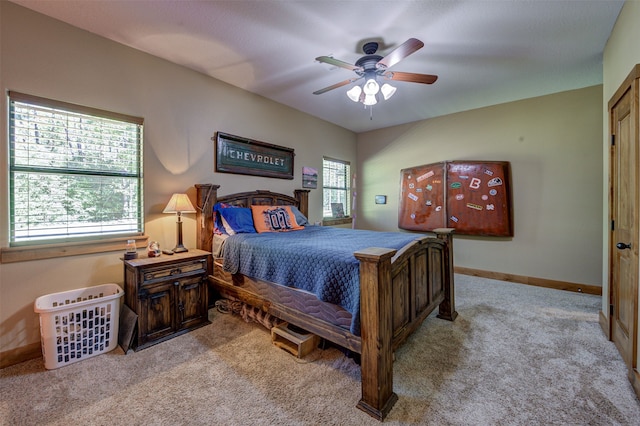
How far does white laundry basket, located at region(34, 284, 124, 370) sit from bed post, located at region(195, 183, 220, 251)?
1.02 meters

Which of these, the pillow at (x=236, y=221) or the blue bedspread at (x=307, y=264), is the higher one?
the pillow at (x=236, y=221)

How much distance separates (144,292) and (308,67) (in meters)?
2.84

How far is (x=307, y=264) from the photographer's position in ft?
6.68

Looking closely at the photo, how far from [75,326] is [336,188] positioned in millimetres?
4315

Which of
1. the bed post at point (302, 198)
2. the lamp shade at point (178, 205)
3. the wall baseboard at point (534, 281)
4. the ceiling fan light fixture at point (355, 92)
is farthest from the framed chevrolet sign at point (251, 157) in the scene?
the wall baseboard at point (534, 281)

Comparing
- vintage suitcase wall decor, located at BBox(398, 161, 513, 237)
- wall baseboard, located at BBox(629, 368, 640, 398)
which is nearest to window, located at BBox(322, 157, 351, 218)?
vintage suitcase wall decor, located at BBox(398, 161, 513, 237)

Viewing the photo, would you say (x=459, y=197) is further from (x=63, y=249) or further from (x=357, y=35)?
(x=63, y=249)

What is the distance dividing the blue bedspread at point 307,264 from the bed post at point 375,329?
0.11 metres

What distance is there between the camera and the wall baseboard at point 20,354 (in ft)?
6.76

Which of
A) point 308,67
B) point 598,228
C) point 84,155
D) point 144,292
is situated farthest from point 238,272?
point 598,228

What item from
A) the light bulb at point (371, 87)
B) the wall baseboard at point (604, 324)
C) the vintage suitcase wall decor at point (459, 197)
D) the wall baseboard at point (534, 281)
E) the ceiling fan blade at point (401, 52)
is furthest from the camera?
the vintage suitcase wall decor at point (459, 197)

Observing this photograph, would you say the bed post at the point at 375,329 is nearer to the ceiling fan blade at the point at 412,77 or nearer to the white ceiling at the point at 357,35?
the ceiling fan blade at the point at 412,77

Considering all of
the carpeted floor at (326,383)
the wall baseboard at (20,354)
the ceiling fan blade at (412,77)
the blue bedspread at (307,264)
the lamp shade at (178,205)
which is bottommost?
the carpeted floor at (326,383)

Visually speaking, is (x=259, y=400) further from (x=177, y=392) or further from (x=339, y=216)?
(x=339, y=216)
